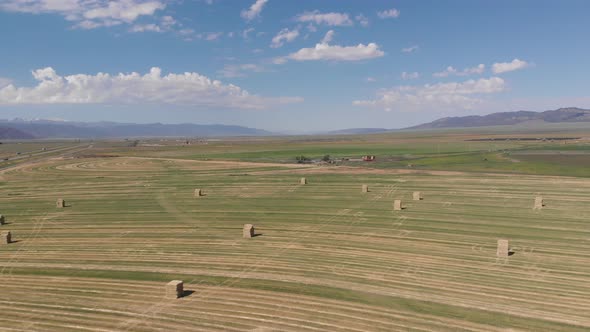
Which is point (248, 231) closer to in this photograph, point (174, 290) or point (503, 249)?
point (174, 290)

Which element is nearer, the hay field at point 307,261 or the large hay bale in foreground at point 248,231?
the hay field at point 307,261

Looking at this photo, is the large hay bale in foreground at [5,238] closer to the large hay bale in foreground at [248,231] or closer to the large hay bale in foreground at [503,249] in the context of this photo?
the large hay bale in foreground at [248,231]

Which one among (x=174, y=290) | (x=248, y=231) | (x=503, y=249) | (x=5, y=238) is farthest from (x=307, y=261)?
(x=5, y=238)

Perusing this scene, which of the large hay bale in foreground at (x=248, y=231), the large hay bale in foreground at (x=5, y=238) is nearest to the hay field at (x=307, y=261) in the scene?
the large hay bale in foreground at (x=248, y=231)

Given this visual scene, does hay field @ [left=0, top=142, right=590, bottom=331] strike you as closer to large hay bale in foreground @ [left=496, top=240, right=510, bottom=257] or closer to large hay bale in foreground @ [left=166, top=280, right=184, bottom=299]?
large hay bale in foreground @ [left=166, top=280, right=184, bottom=299]

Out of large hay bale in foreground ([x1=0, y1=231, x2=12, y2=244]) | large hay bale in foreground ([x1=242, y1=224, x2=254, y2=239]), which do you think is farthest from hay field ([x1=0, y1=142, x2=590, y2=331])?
large hay bale in foreground ([x1=0, y1=231, x2=12, y2=244])

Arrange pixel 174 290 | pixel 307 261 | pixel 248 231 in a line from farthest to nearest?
pixel 248 231, pixel 307 261, pixel 174 290
